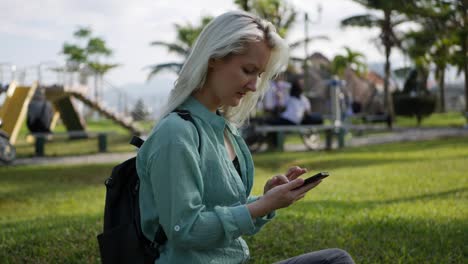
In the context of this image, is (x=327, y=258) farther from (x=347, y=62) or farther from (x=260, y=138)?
(x=347, y=62)

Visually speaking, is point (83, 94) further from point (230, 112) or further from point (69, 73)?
point (230, 112)

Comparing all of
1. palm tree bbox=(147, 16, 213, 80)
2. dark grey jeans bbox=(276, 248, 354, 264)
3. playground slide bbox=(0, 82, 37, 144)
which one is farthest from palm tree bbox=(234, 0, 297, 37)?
dark grey jeans bbox=(276, 248, 354, 264)

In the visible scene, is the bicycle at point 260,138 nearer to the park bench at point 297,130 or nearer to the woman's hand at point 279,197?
the park bench at point 297,130

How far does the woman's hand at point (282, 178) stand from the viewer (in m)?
2.41

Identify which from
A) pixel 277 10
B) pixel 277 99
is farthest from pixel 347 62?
pixel 277 99

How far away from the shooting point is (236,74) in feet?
7.46

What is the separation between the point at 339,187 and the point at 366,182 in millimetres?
691

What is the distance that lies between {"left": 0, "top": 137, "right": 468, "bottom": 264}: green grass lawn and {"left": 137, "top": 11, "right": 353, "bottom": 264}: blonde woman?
287 cm

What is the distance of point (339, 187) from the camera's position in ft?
33.2

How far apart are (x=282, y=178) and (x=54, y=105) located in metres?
25.8

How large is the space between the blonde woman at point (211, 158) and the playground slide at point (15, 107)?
18.6 meters

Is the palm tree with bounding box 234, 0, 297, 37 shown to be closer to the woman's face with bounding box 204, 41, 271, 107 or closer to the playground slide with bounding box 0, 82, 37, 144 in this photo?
the playground slide with bounding box 0, 82, 37, 144

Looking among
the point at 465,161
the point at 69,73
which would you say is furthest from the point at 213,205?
the point at 69,73

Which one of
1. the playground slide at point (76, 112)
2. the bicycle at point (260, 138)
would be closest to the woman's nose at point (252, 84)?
the bicycle at point (260, 138)
